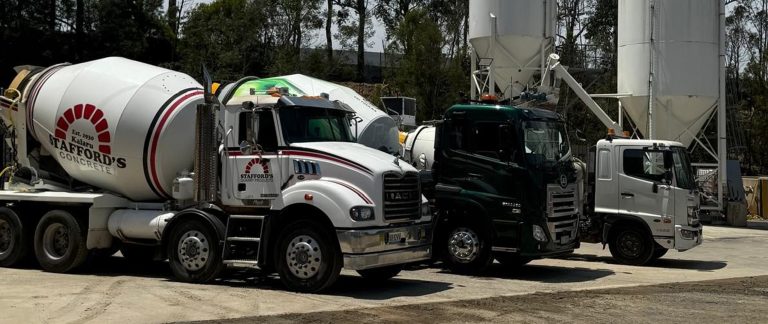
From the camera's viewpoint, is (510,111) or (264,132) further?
(510,111)

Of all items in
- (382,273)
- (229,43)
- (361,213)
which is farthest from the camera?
(229,43)

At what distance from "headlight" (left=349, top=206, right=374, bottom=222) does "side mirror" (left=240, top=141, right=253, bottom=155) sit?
2.08 m

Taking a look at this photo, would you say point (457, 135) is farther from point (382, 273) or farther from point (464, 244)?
point (382, 273)

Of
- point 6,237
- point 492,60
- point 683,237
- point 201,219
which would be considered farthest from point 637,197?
point 6,237

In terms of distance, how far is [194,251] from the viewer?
12.7m

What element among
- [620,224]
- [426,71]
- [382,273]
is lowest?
[382,273]

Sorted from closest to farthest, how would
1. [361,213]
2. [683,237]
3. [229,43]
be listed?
[361,213] → [683,237] → [229,43]

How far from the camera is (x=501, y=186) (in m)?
14.1

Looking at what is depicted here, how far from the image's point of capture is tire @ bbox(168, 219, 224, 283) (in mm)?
12516

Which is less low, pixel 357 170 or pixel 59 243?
pixel 357 170

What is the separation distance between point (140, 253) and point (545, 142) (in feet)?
26.2

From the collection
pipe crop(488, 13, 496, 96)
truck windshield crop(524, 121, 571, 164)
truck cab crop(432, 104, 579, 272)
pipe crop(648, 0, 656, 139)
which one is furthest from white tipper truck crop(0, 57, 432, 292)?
pipe crop(648, 0, 656, 139)

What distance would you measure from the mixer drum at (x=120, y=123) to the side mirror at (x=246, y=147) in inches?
58.0

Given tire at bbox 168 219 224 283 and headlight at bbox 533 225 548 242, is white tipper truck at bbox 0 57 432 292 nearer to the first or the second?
tire at bbox 168 219 224 283
